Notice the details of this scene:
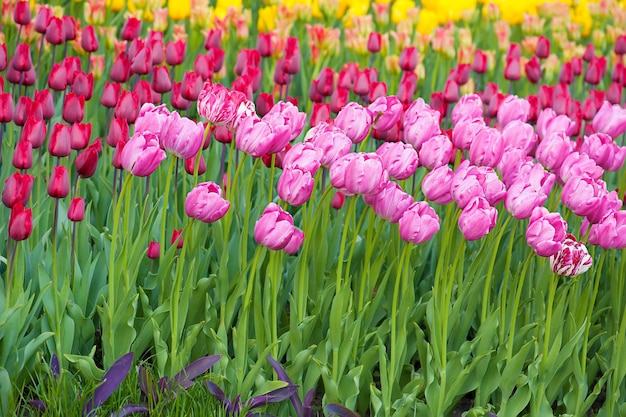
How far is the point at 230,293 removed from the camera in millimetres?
2879

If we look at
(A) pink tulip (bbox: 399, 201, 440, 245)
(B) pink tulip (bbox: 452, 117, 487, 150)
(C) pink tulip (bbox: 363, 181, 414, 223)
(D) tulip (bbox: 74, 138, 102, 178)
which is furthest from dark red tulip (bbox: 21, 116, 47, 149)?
(B) pink tulip (bbox: 452, 117, 487, 150)

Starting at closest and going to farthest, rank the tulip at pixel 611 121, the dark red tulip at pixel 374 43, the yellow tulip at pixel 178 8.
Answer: the tulip at pixel 611 121
the dark red tulip at pixel 374 43
the yellow tulip at pixel 178 8

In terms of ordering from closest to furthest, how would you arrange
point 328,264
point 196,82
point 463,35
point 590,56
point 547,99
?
1. point 328,264
2. point 196,82
3. point 547,99
4. point 590,56
5. point 463,35

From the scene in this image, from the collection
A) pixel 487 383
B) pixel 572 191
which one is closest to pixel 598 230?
pixel 572 191

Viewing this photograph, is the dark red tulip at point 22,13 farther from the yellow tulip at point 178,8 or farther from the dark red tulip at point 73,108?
the yellow tulip at point 178,8

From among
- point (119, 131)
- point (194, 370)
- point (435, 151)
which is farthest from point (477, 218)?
point (119, 131)

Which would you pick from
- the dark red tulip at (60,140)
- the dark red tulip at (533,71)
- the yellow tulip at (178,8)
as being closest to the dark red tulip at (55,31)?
the dark red tulip at (60,140)

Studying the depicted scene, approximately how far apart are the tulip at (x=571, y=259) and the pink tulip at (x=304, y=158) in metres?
0.69

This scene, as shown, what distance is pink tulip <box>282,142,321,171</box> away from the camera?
2451 mm

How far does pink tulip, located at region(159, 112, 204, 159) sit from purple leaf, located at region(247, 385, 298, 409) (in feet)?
2.27

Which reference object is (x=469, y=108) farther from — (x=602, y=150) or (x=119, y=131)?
(x=119, y=131)

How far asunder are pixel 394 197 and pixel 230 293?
66cm

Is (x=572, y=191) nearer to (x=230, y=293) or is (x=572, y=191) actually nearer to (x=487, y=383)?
(x=487, y=383)

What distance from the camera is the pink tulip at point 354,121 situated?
271 cm
